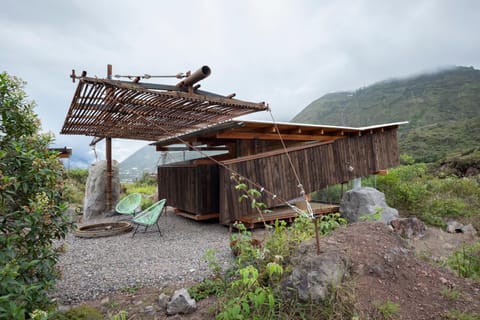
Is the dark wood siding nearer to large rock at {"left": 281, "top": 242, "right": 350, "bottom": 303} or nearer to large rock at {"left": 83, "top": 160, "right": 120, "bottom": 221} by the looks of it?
large rock at {"left": 83, "top": 160, "right": 120, "bottom": 221}

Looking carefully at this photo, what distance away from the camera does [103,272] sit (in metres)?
3.41

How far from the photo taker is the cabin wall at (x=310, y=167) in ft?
17.6

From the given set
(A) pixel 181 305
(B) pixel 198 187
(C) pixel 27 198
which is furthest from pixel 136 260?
(B) pixel 198 187

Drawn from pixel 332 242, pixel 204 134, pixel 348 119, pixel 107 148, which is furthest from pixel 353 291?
pixel 348 119

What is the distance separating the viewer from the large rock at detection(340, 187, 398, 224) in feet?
18.4

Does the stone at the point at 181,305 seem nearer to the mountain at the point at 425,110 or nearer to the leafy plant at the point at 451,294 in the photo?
the leafy plant at the point at 451,294

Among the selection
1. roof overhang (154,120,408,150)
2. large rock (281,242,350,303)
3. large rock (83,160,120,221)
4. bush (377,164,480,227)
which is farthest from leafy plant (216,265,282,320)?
large rock (83,160,120,221)

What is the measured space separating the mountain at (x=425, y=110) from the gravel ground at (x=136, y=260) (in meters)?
26.1

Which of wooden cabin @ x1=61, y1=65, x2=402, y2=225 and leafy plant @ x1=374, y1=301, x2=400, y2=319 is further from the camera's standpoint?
wooden cabin @ x1=61, y1=65, x2=402, y2=225

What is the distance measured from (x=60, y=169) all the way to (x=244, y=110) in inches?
126

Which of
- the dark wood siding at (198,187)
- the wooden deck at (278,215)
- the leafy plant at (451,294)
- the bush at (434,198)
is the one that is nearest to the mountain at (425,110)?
the bush at (434,198)

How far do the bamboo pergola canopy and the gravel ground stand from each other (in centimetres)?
185

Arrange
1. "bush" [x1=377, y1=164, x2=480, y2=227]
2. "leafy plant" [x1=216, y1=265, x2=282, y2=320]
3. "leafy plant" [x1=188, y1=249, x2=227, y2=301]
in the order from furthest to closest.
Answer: "bush" [x1=377, y1=164, x2=480, y2=227]
"leafy plant" [x1=188, y1=249, x2=227, y2=301]
"leafy plant" [x1=216, y1=265, x2=282, y2=320]

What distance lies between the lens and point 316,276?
1965 mm
